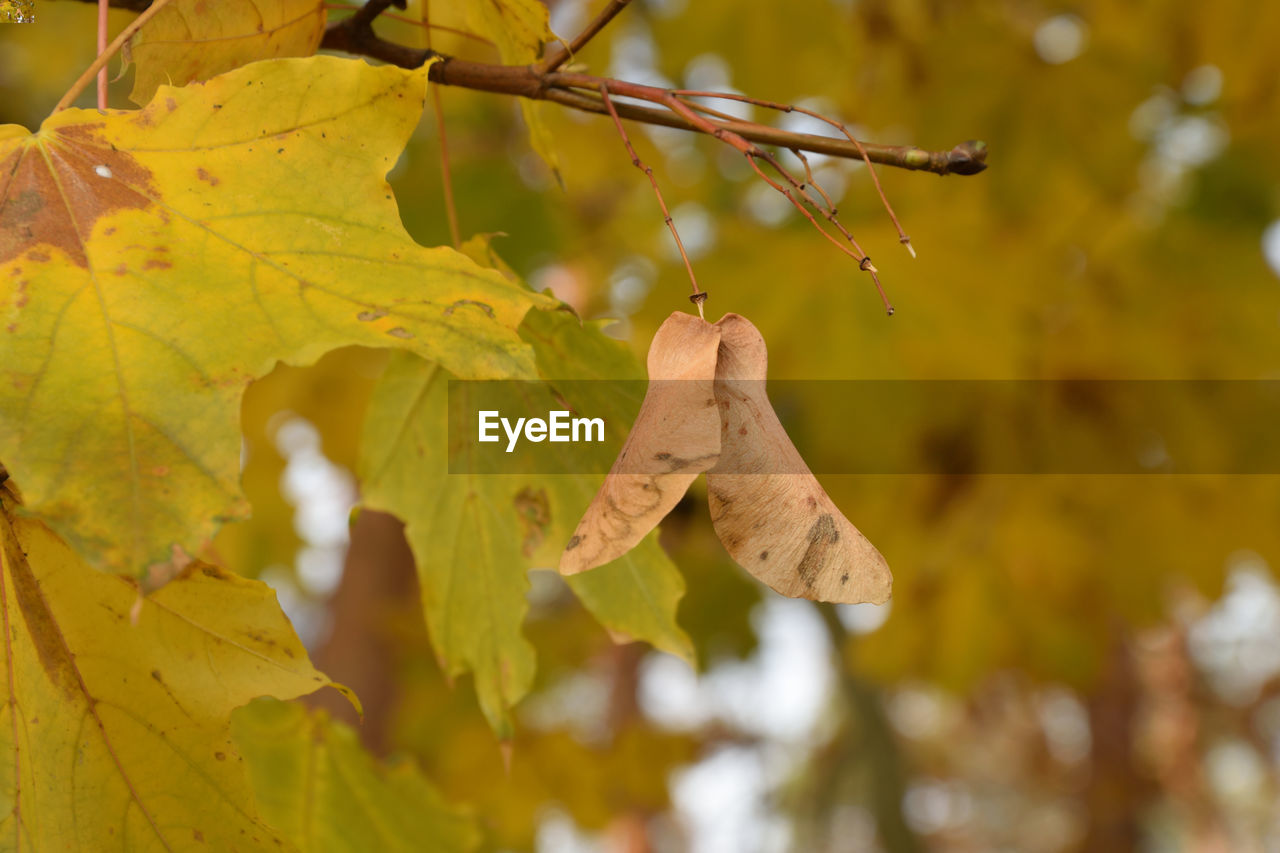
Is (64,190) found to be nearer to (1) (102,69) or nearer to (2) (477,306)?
(1) (102,69)

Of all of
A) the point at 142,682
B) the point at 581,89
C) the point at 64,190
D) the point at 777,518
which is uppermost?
the point at 581,89

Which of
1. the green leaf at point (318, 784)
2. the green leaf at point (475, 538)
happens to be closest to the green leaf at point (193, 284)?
the green leaf at point (475, 538)

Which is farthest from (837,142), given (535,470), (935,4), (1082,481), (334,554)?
(334,554)

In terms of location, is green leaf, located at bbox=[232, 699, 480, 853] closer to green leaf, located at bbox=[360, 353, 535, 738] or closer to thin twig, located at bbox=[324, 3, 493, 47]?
green leaf, located at bbox=[360, 353, 535, 738]

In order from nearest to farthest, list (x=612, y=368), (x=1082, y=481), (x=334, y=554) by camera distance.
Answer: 1. (x=612, y=368)
2. (x=1082, y=481)
3. (x=334, y=554)

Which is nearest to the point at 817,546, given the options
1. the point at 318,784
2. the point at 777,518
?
the point at 777,518

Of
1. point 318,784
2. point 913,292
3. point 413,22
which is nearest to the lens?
point 413,22

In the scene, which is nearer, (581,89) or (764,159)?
(764,159)

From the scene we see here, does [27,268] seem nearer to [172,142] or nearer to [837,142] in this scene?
[172,142]
